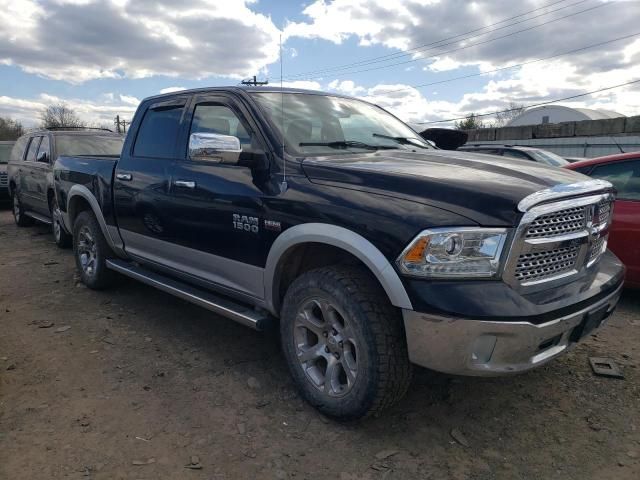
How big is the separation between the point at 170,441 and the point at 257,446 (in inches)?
18.7

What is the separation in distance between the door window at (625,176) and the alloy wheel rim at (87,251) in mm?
5205

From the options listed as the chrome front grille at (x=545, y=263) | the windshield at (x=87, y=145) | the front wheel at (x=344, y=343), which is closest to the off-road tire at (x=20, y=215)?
the windshield at (x=87, y=145)

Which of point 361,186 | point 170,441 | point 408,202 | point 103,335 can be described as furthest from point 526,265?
point 103,335

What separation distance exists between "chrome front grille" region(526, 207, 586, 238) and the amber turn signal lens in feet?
1.62

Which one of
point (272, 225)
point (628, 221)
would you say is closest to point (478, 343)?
point (272, 225)

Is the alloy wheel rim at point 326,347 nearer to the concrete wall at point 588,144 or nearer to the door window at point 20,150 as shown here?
the door window at point 20,150

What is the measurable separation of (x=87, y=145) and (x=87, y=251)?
368 centimetres

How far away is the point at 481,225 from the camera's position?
2389 millimetres

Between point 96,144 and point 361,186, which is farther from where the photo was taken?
point 96,144

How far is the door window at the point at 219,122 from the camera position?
3553 millimetres

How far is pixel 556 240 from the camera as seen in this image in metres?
2.58

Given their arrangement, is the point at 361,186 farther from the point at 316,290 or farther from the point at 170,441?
the point at 170,441

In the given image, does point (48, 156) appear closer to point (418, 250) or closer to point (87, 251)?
point (87, 251)

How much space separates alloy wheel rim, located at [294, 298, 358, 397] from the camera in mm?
2826
